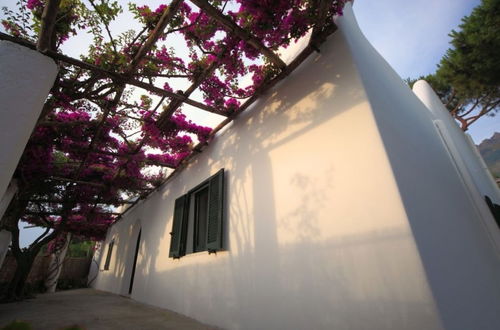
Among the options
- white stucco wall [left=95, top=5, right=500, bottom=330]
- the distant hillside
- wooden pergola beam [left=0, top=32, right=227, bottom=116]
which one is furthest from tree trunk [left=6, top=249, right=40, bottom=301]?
the distant hillside

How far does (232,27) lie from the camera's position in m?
2.41

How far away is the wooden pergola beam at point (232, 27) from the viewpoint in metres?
2.18

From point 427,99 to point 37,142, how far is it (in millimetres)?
7638

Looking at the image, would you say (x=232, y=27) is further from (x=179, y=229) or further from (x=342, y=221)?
(x=179, y=229)

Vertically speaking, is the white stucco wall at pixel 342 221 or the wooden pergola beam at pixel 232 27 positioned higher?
the wooden pergola beam at pixel 232 27

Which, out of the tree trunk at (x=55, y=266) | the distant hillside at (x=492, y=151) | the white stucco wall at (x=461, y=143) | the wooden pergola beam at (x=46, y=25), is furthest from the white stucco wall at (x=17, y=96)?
the distant hillside at (x=492, y=151)

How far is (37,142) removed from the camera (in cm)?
439

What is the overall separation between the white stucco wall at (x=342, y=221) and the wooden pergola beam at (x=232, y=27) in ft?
1.83

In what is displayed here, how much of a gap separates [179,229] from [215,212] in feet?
4.41

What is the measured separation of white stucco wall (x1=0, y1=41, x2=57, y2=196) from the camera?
1676mm

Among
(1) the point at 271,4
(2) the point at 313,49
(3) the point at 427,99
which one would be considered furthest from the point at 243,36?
(3) the point at 427,99

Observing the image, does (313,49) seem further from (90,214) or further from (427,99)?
(90,214)

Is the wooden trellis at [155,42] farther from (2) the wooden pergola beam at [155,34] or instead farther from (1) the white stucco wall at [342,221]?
(1) the white stucco wall at [342,221]

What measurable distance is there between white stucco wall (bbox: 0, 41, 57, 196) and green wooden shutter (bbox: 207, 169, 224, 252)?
2242 mm
